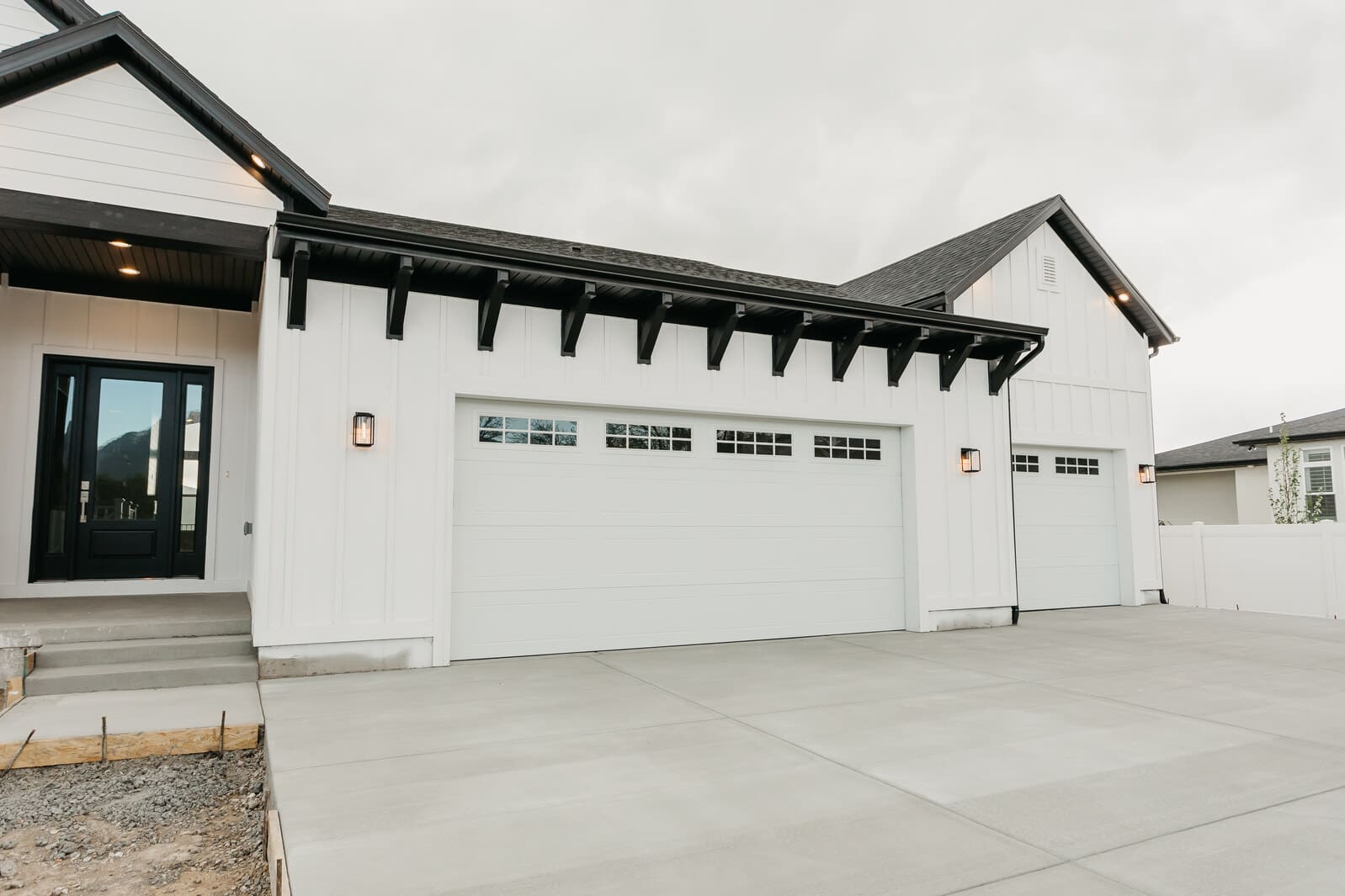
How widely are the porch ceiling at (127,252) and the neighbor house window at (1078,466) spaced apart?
9.45 m

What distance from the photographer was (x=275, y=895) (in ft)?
7.54

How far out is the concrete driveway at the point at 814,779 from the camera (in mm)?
2266

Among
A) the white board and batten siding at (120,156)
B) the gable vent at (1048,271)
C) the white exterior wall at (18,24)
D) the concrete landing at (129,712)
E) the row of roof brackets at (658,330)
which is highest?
the white exterior wall at (18,24)

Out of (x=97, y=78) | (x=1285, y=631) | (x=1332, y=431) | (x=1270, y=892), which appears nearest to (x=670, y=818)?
(x=1270, y=892)

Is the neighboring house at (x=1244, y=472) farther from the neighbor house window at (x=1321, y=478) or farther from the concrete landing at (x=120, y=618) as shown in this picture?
the concrete landing at (x=120, y=618)

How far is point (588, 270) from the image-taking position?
5.89 metres

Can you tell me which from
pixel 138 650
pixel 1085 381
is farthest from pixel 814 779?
pixel 1085 381

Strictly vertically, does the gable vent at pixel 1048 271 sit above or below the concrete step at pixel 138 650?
above

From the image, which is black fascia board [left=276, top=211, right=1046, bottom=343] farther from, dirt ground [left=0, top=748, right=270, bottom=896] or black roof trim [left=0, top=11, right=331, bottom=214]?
dirt ground [left=0, top=748, right=270, bottom=896]

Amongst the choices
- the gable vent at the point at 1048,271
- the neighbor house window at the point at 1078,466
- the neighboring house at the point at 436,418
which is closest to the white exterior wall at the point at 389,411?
the neighboring house at the point at 436,418

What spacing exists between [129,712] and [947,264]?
982cm

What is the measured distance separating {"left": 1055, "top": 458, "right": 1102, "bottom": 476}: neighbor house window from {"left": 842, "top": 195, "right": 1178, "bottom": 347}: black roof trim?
2258 millimetres

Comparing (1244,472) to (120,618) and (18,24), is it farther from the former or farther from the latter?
(18,24)

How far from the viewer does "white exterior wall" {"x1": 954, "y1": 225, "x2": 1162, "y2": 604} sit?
9281 mm
